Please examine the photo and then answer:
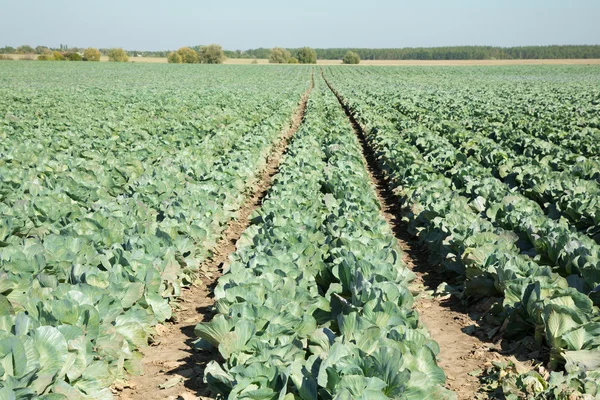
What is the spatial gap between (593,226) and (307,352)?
4.91 m

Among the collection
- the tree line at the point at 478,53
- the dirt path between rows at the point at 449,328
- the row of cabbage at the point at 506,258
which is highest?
the tree line at the point at 478,53

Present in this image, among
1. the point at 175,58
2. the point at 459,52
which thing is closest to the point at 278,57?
the point at 175,58

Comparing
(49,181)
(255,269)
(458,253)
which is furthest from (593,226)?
(49,181)

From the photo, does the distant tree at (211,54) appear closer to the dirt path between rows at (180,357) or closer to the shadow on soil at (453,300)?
the shadow on soil at (453,300)

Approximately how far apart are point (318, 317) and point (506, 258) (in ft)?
7.04

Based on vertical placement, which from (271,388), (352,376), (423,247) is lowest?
(423,247)

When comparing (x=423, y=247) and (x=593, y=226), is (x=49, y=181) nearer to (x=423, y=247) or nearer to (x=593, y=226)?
(x=423, y=247)

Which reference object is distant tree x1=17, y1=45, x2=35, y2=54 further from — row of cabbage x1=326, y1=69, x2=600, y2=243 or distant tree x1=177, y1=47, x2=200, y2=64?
row of cabbage x1=326, y1=69, x2=600, y2=243

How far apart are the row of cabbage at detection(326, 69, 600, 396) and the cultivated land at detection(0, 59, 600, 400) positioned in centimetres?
2

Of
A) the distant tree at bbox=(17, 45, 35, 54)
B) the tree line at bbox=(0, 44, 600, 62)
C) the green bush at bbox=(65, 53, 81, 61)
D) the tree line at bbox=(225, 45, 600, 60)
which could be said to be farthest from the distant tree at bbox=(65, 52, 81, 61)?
the tree line at bbox=(225, 45, 600, 60)

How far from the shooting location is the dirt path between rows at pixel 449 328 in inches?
184

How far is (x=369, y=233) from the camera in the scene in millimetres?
6562

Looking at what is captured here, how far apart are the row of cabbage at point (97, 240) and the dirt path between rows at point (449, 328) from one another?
8.56 ft

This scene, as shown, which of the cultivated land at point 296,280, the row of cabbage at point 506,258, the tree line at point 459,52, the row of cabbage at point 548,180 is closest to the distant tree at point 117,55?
the tree line at point 459,52
